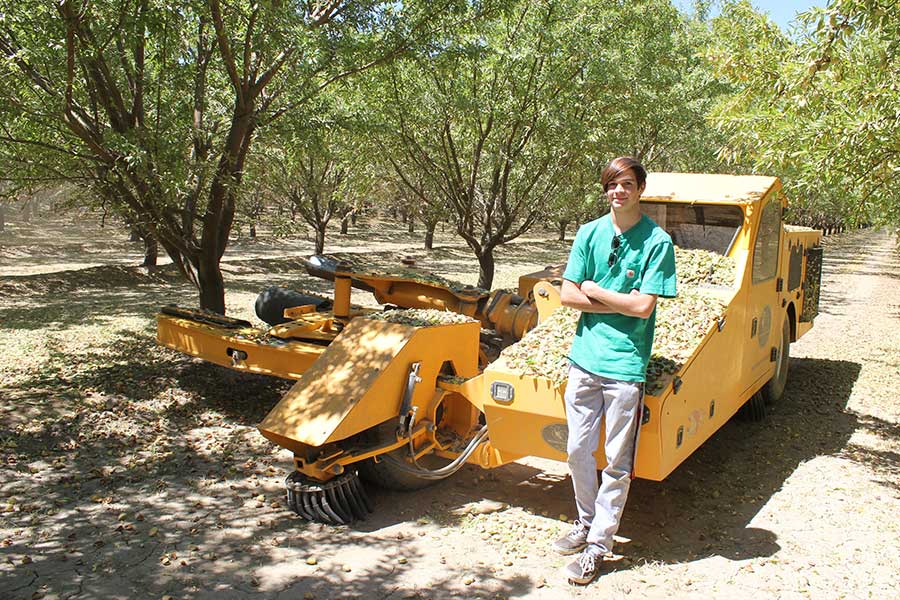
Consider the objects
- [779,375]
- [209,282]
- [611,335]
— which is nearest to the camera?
[611,335]

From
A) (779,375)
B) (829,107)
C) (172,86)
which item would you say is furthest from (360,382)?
(172,86)

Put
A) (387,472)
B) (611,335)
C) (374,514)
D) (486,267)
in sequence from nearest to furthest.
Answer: (611,335)
(374,514)
(387,472)
(486,267)

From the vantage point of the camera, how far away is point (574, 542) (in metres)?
4.30

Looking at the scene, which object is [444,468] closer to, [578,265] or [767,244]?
[578,265]

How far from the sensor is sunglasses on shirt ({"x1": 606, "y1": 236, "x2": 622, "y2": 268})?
396 cm

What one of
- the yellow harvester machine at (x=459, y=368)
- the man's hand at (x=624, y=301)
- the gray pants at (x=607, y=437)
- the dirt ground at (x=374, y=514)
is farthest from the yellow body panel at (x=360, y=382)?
the man's hand at (x=624, y=301)

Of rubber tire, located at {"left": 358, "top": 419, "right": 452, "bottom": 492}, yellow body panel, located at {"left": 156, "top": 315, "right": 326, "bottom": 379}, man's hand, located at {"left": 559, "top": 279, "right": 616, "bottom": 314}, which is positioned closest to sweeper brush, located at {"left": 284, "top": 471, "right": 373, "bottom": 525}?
rubber tire, located at {"left": 358, "top": 419, "right": 452, "bottom": 492}

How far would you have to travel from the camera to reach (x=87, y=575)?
406 cm

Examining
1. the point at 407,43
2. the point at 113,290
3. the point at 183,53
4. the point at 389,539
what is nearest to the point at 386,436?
the point at 389,539

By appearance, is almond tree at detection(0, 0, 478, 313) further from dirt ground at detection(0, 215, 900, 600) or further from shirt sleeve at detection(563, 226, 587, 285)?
shirt sleeve at detection(563, 226, 587, 285)

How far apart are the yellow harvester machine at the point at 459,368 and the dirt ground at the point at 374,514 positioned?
44 cm

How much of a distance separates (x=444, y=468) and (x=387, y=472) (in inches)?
16.4

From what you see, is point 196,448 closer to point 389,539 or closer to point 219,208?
point 389,539

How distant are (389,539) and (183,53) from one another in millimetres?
7378
